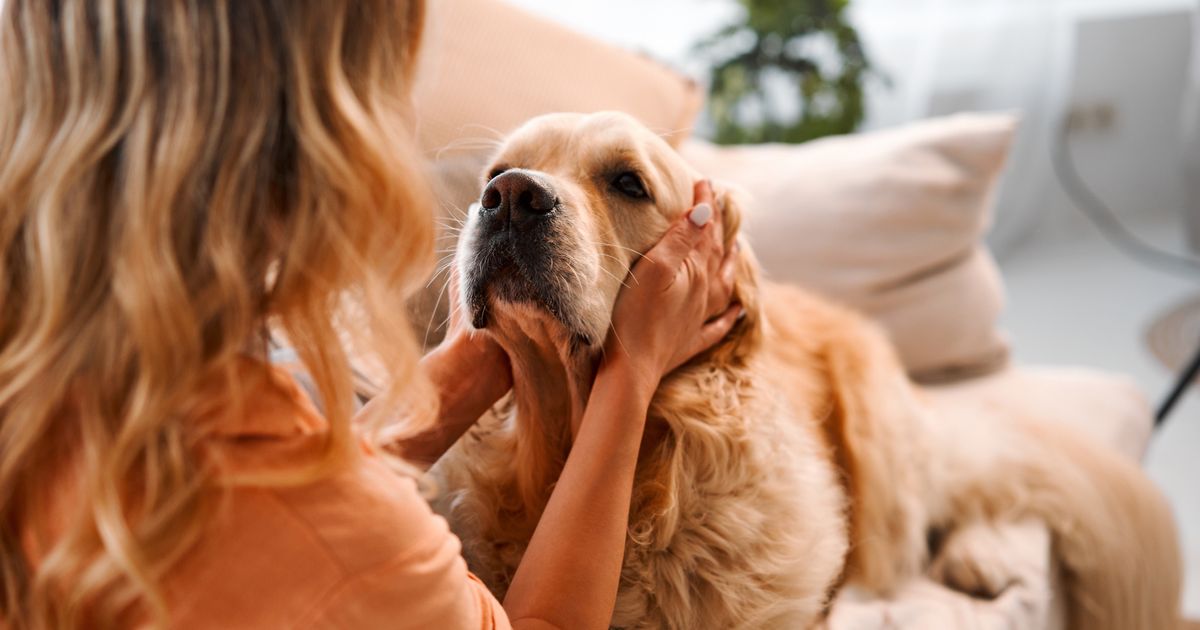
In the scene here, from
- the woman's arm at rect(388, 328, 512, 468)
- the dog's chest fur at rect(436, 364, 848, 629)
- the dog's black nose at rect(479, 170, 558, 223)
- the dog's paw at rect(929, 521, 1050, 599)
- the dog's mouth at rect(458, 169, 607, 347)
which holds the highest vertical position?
the dog's black nose at rect(479, 170, 558, 223)

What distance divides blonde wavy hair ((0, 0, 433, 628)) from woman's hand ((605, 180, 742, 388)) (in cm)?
35

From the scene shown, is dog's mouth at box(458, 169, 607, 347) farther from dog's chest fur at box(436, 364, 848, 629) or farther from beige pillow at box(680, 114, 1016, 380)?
beige pillow at box(680, 114, 1016, 380)

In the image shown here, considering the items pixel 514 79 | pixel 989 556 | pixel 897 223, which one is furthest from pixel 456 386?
pixel 897 223

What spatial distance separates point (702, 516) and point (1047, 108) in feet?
11.4

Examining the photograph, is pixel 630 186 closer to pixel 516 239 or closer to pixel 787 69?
pixel 516 239

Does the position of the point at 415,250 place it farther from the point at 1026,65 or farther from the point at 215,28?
the point at 1026,65

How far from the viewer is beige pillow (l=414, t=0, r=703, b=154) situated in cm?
114

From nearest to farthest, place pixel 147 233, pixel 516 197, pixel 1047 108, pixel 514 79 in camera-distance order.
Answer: pixel 147 233 → pixel 516 197 → pixel 514 79 → pixel 1047 108

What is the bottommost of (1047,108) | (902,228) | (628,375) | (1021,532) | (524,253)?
(1021,532)

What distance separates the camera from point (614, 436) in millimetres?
912

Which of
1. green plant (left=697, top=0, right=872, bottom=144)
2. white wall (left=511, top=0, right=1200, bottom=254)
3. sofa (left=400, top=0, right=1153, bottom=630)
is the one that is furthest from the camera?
white wall (left=511, top=0, right=1200, bottom=254)

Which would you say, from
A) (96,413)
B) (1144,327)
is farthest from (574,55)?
(1144,327)

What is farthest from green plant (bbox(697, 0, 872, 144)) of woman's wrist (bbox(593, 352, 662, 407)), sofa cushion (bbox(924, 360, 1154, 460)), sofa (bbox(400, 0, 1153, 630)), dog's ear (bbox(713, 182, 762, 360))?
woman's wrist (bbox(593, 352, 662, 407))

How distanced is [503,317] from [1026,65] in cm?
336
